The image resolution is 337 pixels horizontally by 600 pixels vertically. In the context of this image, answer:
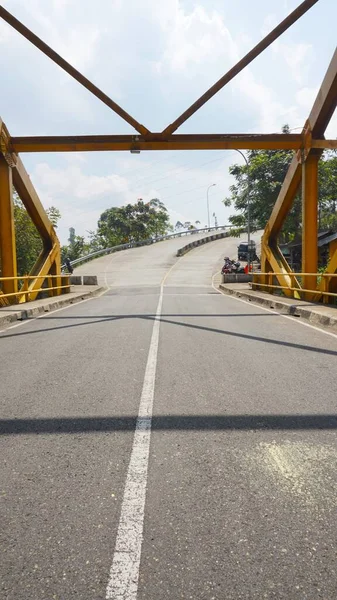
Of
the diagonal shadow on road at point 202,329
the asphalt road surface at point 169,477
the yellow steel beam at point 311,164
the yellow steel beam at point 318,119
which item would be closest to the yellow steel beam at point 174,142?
the yellow steel beam at point 311,164

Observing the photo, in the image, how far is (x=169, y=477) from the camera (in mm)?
2719

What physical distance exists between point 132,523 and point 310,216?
13234mm

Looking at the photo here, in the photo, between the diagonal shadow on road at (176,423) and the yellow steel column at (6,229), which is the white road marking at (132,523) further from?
the yellow steel column at (6,229)

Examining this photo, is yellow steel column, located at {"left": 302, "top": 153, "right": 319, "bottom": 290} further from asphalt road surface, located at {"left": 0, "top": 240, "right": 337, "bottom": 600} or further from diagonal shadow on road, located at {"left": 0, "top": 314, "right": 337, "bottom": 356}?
asphalt road surface, located at {"left": 0, "top": 240, "right": 337, "bottom": 600}

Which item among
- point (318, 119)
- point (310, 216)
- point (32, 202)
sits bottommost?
point (310, 216)

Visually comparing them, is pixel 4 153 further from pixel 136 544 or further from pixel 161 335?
pixel 136 544

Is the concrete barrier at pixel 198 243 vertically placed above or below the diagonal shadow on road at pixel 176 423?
above

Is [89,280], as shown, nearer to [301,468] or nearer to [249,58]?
[249,58]

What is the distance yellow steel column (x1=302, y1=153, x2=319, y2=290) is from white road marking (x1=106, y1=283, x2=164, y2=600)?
37.6 ft

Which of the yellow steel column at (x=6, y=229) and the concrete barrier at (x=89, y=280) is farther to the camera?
the concrete barrier at (x=89, y=280)

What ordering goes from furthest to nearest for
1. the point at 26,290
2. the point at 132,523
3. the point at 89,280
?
the point at 89,280 → the point at 26,290 → the point at 132,523

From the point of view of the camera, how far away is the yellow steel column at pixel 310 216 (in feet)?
44.9

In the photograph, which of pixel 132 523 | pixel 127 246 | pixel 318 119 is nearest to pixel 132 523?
pixel 132 523

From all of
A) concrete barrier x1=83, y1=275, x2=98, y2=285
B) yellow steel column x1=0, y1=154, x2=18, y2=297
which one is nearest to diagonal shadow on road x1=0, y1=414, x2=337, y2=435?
yellow steel column x1=0, y1=154, x2=18, y2=297
